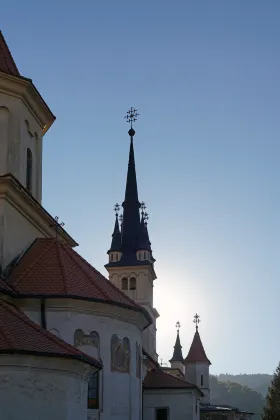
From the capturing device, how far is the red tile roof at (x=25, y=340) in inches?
632

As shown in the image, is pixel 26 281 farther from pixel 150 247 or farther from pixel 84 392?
pixel 150 247

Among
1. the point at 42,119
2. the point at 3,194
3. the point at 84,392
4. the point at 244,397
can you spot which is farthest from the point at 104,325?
the point at 244,397

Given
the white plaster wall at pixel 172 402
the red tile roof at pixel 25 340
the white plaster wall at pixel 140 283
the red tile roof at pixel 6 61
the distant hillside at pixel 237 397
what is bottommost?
the distant hillside at pixel 237 397

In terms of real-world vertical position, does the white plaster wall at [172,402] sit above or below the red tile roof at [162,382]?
below

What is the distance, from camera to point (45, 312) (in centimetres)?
2056

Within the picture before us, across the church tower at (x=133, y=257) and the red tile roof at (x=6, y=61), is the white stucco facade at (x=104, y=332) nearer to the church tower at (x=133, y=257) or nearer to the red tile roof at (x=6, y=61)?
the red tile roof at (x=6, y=61)

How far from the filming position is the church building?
16.2 meters

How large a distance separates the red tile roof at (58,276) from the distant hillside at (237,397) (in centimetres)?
13002

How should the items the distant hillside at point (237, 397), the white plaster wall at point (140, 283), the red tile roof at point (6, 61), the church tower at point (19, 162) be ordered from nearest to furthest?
1. the church tower at point (19, 162)
2. the red tile roof at point (6, 61)
3. the white plaster wall at point (140, 283)
4. the distant hillside at point (237, 397)

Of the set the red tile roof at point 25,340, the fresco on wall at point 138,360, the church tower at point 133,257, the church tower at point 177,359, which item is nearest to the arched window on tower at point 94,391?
the fresco on wall at point 138,360

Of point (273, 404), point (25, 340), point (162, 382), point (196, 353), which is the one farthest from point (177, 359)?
point (25, 340)

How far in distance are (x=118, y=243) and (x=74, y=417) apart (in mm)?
47761

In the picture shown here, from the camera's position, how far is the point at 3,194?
21.1m

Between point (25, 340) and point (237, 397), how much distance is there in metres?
147
